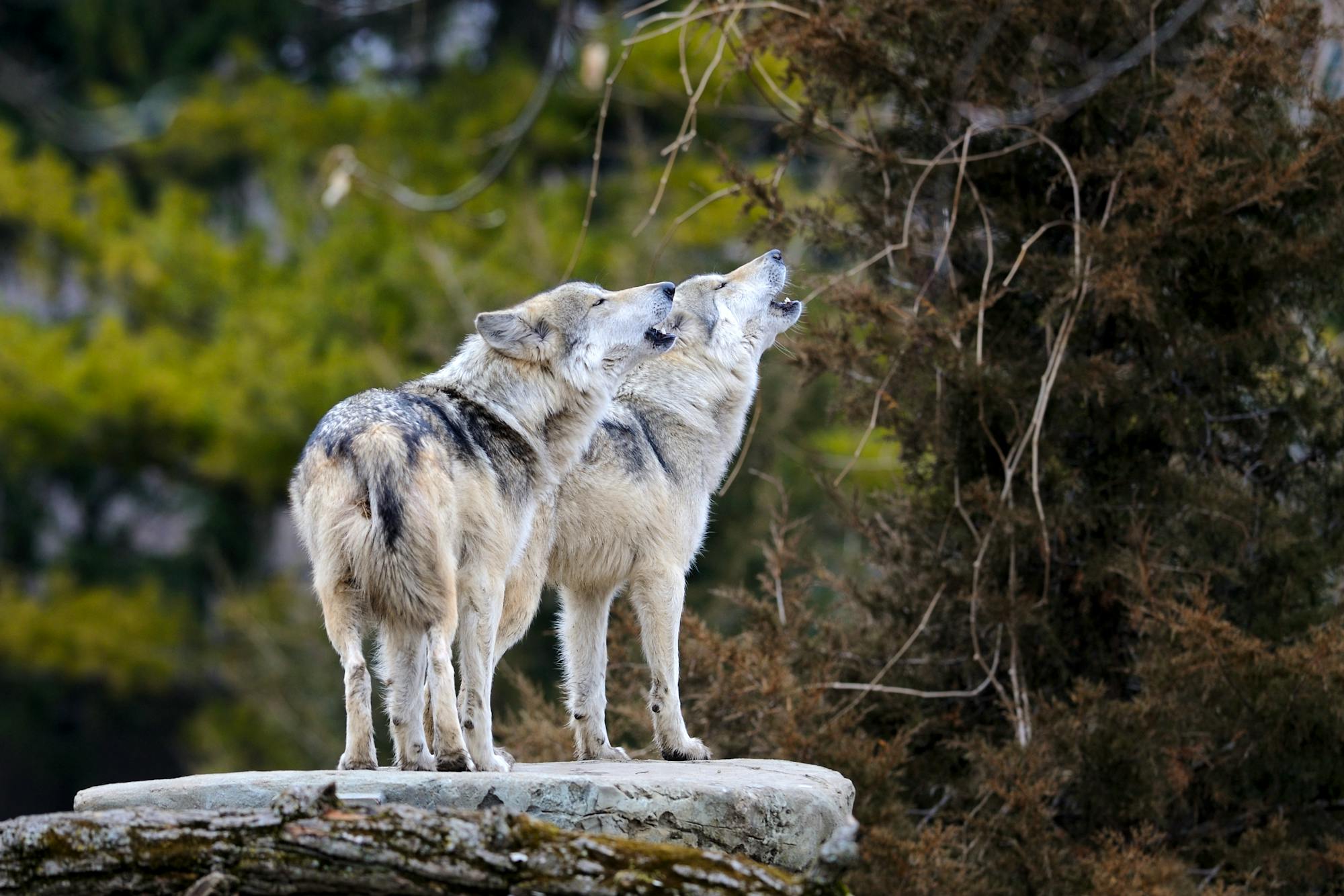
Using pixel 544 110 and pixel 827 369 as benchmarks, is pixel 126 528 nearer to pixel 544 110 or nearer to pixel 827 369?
pixel 544 110

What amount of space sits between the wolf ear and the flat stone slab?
5.96 feet

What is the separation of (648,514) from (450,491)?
4.90 ft

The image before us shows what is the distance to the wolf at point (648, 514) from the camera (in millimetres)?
7664

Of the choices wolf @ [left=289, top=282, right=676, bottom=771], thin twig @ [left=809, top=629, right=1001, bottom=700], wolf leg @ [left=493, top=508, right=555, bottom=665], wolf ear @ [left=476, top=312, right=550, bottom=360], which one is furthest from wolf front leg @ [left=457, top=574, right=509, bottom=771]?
thin twig @ [left=809, top=629, right=1001, bottom=700]

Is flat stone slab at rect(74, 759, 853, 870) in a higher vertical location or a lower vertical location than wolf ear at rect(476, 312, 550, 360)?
lower

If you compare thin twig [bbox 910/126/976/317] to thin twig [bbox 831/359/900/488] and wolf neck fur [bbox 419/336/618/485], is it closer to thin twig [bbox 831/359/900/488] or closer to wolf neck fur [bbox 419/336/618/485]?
thin twig [bbox 831/359/900/488]

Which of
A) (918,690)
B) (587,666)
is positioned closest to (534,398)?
(587,666)

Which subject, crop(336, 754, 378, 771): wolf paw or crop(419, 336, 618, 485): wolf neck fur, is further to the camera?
crop(419, 336, 618, 485): wolf neck fur

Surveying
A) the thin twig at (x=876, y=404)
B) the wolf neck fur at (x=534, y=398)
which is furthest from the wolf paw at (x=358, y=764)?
the thin twig at (x=876, y=404)

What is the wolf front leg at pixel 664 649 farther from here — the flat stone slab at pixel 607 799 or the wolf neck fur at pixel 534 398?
the flat stone slab at pixel 607 799

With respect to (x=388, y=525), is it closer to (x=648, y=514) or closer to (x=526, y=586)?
(x=526, y=586)

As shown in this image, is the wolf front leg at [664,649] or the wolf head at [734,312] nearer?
the wolf front leg at [664,649]

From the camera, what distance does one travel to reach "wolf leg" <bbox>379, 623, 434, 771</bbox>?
6.65 metres

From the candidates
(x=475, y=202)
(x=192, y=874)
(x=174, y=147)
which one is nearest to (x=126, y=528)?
(x=174, y=147)
